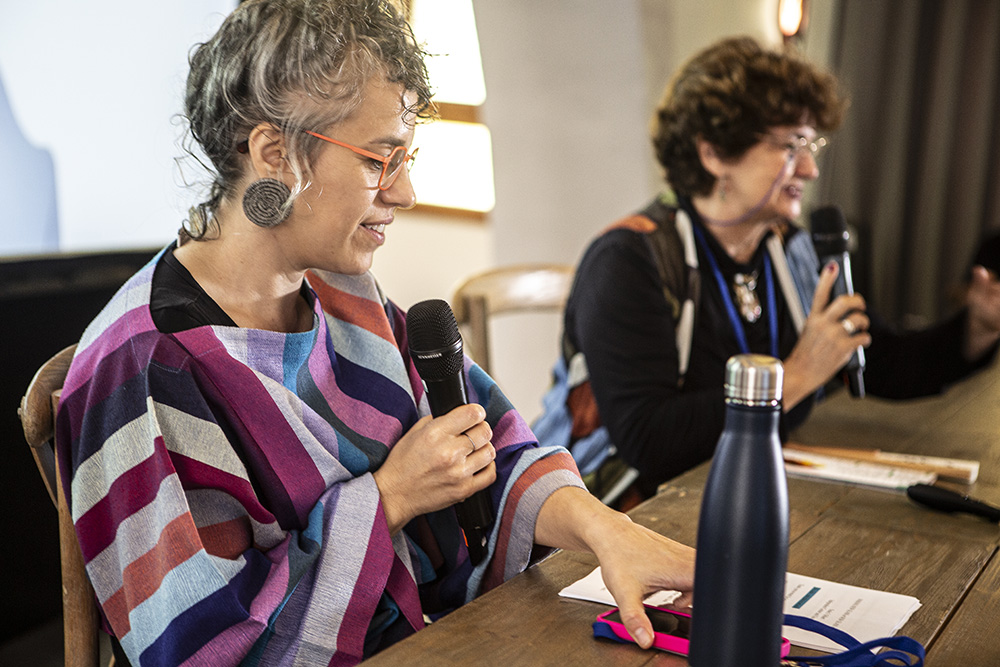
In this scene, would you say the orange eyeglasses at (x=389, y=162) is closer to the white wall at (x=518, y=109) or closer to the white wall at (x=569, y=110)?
the white wall at (x=518, y=109)

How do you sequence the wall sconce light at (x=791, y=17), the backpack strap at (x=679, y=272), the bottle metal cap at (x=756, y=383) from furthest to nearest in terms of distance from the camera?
the wall sconce light at (x=791, y=17) → the backpack strap at (x=679, y=272) → the bottle metal cap at (x=756, y=383)

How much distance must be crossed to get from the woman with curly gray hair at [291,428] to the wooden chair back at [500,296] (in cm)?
58

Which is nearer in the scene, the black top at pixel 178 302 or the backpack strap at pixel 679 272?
the black top at pixel 178 302

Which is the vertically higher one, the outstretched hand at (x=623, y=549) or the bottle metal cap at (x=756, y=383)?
the bottle metal cap at (x=756, y=383)

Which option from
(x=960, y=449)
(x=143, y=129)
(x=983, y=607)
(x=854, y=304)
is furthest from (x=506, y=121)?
(x=983, y=607)

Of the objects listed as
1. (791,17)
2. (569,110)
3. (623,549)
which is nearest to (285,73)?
(623,549)

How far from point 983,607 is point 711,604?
435mm

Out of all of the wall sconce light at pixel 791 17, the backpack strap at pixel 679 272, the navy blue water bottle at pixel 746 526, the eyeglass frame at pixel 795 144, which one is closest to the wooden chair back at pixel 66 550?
the navy blue water bottle at pixel 746 526

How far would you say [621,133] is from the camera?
298 cm

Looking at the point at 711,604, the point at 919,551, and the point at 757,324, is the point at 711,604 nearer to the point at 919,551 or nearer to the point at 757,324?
the point at 919,551

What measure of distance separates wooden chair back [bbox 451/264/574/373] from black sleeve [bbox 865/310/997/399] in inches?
27.7

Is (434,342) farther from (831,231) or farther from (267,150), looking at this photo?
(831,231)

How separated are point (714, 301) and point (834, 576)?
2.89 feet

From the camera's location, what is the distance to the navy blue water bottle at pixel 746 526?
2.11 feet
